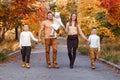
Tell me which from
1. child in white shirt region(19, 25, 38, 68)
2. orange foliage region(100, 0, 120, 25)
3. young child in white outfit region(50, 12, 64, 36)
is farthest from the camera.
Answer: orange foliage region(100, 0, 120, 25)

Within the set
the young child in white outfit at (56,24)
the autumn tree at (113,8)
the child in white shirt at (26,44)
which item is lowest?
the child in white shirt at (26,44)

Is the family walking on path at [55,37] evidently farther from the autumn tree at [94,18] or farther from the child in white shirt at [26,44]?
the autumn tree at [94,18]

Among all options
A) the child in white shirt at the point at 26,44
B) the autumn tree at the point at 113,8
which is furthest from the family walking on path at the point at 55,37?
the autumn tree at the point at 113,8

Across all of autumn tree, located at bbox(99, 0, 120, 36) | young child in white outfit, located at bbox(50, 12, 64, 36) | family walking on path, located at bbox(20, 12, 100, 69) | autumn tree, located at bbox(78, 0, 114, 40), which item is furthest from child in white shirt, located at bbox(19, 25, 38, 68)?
autumn tree, located at bbox(78, 0, 114, 40)

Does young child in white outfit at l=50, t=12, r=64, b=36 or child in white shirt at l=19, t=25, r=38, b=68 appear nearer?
young child in white outfit at l=50, t=12, r=64, b=36

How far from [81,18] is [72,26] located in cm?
2297

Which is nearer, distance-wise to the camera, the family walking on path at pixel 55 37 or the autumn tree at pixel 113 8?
the family walking on path at pixel 55 37

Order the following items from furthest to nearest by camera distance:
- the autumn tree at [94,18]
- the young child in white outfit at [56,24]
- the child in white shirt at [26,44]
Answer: the autumn tree at [94,18], the child in white shirt at [26,44], the young child in white outfit at [56,24]

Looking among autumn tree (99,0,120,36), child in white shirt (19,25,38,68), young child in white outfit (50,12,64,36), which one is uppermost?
autumn tree (99,0,120,36)

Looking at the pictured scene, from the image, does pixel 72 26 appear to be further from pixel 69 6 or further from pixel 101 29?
pixel 69 6

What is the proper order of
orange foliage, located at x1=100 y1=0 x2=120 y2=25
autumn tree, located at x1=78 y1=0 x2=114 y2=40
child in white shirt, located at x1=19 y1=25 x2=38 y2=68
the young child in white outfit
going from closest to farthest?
the young child in white outfit
child in white shirt, located at x1=19 y1=25 x2=38 y2=68
orange foliage, located at x1=100 y1=0 x2=120 y2=25
autumn tree, located at x1=78 y1=0 x2=114 y2=40

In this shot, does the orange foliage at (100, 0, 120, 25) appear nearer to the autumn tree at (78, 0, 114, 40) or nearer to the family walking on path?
the family walking on path

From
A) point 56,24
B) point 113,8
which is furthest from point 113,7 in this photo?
point 56,24

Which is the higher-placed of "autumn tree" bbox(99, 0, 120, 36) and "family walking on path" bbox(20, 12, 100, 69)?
"autumn tree" bbox(99, 0, 120, 36)
